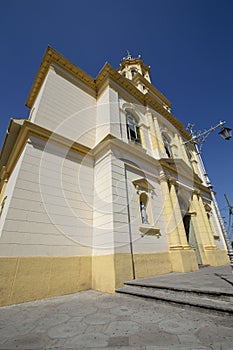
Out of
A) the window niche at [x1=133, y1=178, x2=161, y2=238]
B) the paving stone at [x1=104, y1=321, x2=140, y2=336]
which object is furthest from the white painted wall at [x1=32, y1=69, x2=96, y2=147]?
the paving stone at [x1=104, y1=321, x2=140, y2=336]

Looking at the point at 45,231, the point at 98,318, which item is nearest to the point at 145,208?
the point at 45,231

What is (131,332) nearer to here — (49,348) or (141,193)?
(49,348)

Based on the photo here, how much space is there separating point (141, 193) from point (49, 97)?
6.55 metres

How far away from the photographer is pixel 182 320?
9.39 feet

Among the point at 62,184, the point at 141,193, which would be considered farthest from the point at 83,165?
→ the point at 141,193

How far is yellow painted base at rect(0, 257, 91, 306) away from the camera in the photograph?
4379 millimetres

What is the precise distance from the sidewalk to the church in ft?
4.74

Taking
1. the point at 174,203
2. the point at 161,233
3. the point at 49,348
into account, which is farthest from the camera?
the point at 174,203

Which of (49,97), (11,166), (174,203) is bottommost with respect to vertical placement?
(174,203)

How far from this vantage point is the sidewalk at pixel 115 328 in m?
2.23

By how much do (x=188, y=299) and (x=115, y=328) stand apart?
1727mm

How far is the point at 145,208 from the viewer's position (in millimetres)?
7758

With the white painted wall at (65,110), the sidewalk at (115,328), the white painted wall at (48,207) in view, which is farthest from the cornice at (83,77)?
the sidewalk at (115,328)

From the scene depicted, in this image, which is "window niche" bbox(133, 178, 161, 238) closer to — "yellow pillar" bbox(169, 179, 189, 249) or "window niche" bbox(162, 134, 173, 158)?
"yellow pillar" bbox(169, 179, 189, 249)
